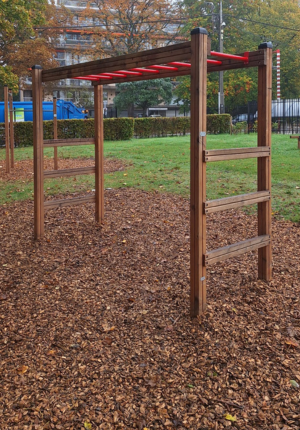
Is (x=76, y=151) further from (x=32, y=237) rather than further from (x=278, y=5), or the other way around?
(x=278, y=5)

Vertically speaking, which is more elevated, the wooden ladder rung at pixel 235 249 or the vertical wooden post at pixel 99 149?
the vertical wooden post at pixel 99 149

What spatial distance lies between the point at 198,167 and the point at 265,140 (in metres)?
0.93

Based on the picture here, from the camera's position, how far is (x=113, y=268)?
190 inches

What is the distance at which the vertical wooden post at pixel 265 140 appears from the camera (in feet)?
13.0

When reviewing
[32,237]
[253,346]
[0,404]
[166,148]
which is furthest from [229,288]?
[166,148]

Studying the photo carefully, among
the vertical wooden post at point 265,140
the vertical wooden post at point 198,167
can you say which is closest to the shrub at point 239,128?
the vertical wooden post at point 265,140

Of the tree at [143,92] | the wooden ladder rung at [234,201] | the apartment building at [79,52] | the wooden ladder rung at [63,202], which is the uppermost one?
the apartment building at [79,52]

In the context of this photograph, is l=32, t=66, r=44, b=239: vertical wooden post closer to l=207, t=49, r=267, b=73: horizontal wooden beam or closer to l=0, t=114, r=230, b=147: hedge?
l=207, t=49, r=267, b=73: horizontal wooden beam

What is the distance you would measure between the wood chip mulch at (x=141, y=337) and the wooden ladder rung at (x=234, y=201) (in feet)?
2.62

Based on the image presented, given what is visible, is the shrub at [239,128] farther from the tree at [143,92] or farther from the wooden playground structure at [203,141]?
the wooden playground structure at [203,141]

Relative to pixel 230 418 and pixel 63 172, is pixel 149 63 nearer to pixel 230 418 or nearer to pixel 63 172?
pixel 63 172

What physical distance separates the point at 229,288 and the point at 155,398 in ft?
5.53

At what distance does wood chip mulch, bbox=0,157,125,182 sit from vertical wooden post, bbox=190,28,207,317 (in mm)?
7225

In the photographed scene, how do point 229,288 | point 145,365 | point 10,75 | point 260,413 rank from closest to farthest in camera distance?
1. point 260,413
2. point 145,365
3. point 229,288
4. point 10,75
